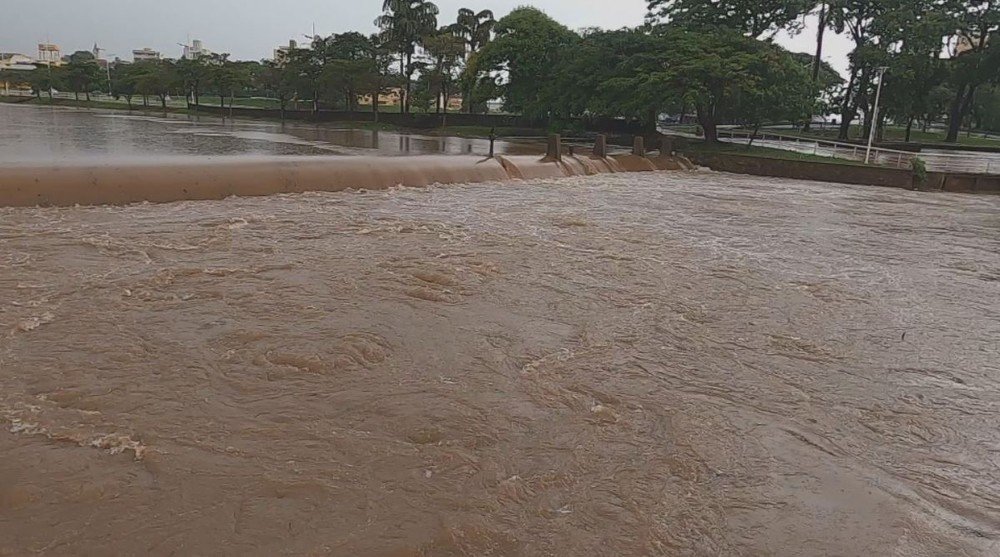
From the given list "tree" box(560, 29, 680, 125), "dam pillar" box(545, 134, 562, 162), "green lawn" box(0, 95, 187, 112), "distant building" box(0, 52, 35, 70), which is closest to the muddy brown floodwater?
"dam pillar" box(545, 134, 562, 162)

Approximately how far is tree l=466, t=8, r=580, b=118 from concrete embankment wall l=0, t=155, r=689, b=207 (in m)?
15.6

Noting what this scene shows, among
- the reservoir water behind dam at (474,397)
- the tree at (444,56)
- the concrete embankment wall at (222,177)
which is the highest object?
the tree at (444,56)

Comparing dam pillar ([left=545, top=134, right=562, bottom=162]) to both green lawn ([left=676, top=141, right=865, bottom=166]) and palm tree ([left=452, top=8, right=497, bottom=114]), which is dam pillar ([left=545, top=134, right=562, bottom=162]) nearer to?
green lawn ([left=676, top=141, right=865, bottom=166])

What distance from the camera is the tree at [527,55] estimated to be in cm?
3070

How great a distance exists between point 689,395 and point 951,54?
3430 cm

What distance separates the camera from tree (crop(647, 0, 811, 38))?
27.9m

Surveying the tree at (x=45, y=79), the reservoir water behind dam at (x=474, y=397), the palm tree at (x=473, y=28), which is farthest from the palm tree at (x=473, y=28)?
the tree at (x=45, y=79)

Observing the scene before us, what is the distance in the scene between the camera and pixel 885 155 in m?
23.0

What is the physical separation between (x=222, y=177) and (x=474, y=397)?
8467 millimetres

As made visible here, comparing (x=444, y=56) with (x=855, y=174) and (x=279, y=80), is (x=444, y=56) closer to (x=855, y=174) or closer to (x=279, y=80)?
(x=279, y=80)

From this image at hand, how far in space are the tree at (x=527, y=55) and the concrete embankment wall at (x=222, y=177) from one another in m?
15.6

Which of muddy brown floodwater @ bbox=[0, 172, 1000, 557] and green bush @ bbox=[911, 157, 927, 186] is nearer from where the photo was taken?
muddy brown floodwater @ bbox=[0, 172, 1000, 557]

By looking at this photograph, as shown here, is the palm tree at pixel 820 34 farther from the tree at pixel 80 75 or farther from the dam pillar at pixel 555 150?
the tree at pixel 80 75

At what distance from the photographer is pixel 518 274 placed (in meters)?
7.71
